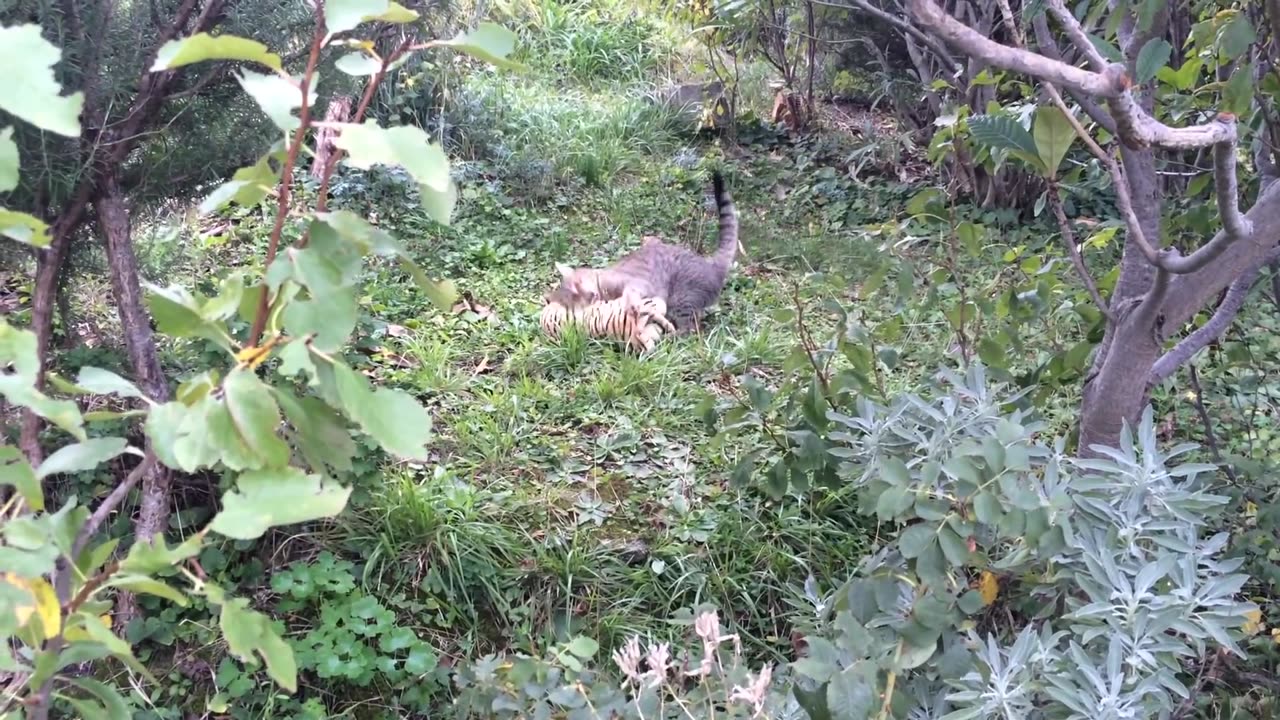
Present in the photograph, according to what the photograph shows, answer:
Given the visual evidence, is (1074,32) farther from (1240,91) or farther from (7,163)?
(7,163)

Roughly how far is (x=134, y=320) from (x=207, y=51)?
75.5 inches

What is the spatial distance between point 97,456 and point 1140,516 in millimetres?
1714

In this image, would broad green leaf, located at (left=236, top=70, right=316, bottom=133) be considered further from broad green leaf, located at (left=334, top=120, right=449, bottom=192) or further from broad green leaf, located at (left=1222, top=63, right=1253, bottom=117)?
broad green leaf, located at (left=1222, top=63, right=1253, bottom=117)

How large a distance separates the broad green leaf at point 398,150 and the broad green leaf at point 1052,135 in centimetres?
136

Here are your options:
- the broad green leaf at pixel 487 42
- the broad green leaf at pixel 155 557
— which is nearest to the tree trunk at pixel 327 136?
the broad green leaf at pixel 487 42

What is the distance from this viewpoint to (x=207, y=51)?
78 cm

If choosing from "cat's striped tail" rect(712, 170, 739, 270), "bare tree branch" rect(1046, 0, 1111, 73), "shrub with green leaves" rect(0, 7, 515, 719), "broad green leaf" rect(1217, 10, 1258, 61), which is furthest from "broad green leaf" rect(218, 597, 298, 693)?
"cat's striped tail" rect(712, 170, 739, 270)

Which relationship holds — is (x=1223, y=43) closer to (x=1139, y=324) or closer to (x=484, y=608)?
(x=1139, y=324)

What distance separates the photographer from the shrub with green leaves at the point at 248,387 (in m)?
0.75

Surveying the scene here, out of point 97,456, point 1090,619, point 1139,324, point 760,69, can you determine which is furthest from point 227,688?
point 760,69

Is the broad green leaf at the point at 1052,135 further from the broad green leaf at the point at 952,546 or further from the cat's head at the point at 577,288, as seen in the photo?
the cat's head at the point at 577,288

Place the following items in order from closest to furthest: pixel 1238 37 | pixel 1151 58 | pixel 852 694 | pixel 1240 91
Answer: pixel 852 694 < pixel 1151 58 < pixel 1238 37 < pixel 1240 91

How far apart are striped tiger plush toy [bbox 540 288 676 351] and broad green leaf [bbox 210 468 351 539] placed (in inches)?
130

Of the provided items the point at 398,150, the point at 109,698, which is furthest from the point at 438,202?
the point at 109,698
